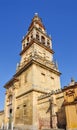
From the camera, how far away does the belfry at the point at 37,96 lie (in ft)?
56.5

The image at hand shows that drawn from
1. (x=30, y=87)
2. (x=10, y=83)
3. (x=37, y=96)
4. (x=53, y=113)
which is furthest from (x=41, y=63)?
(x=53, y=113)

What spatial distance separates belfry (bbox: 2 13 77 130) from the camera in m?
17.2

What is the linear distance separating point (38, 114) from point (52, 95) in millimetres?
3893

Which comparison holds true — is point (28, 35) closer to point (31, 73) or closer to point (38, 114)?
point (31, 73)

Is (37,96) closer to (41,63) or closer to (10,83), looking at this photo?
(41,63)

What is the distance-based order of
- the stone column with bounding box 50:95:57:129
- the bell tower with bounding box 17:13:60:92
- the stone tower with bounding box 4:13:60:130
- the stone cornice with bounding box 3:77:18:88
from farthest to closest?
the stone cornice with bounding box 3:77:18:88
the bell tower with bounding box 17:13:60:92
the stone tower with bounding box 4:13:60:130
the stone column with bounding box 50:95:57:129

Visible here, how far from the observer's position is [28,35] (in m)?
34.9

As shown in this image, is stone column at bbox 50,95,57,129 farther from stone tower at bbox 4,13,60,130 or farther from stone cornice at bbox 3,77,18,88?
stone cornice at bbox 3,77,18,88

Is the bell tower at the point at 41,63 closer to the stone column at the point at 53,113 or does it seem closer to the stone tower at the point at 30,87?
the stone tower at the point at 30,87

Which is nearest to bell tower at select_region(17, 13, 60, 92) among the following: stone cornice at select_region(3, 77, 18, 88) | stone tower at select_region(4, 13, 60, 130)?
stone tower at select_region(4, 13, 60, 130)

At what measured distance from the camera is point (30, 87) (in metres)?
22.9

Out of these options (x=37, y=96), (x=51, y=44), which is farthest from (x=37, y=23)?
(x=37, y=96)

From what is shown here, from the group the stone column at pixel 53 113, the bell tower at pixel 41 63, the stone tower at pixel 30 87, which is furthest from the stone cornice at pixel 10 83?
the stone column at pixel 53 113

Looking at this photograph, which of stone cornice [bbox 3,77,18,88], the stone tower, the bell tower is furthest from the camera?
stone cornice [bbox 3,77,18,88]
